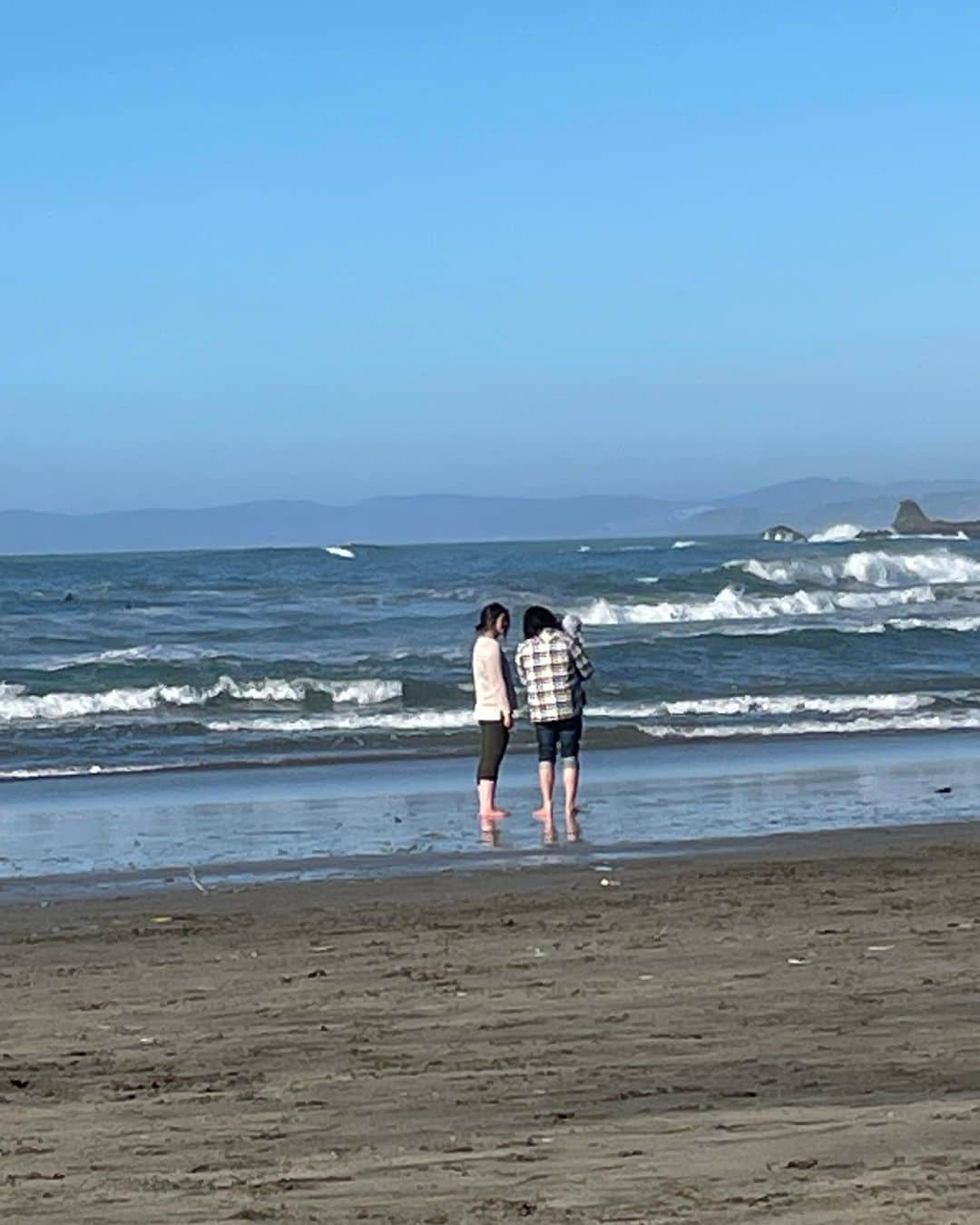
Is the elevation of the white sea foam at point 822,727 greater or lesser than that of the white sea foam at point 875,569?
lesser

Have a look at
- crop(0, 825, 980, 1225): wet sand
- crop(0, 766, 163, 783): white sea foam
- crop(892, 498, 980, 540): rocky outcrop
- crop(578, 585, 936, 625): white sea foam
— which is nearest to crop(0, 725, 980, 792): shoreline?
crop(0, 766, 163, 783): white sea foam

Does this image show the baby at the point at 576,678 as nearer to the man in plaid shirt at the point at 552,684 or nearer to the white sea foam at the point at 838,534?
the man in plaid shirt at the point at 552,684

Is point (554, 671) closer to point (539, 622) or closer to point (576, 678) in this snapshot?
point (576, 678)

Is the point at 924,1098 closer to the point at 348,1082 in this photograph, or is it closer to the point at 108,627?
the point at 348,1082

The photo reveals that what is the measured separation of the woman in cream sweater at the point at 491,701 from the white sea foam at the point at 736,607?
29819 millimetres

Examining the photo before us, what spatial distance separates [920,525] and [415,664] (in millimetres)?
111999

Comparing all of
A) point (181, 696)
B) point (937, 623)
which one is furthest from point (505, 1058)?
point (937, 623)

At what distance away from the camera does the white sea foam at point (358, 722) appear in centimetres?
2403

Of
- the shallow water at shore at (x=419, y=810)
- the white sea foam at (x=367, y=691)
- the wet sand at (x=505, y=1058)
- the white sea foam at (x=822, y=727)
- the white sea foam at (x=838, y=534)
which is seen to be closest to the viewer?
the wet sand at (x=505, y=1058)

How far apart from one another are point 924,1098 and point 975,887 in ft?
16.0

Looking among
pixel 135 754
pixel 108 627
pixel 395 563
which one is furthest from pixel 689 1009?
pixel 395 563

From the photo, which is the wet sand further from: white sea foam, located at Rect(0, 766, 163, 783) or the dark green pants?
white sea foam, located at Rect(0, 766, 163, 783)

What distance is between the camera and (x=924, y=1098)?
545 cm

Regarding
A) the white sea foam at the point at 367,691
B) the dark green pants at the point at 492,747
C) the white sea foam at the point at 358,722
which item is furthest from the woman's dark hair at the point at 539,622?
the white sea foam at the point at 367,691
